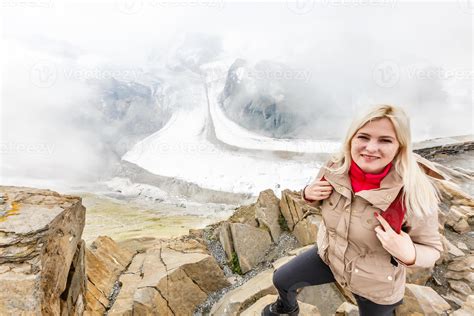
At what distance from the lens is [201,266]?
5.68 meters

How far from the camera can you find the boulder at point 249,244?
21.4ft

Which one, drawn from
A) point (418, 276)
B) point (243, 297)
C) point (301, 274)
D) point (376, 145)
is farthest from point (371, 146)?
point (418, 276)

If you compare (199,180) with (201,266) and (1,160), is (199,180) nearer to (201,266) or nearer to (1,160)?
(201,266)

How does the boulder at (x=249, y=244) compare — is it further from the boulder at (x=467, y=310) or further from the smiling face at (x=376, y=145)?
the smiling face at (x=376, y=145)

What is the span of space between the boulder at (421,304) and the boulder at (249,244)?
10.5 ft

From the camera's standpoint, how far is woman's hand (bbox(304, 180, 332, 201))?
252cm

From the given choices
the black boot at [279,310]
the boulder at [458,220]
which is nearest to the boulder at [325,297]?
the black boot at [279,310]

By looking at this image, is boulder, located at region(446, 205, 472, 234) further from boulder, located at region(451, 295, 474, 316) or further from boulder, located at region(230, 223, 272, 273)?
boulder, located at region(230, 223, 272, 273)

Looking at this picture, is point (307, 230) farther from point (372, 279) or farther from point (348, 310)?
point (372, 279)

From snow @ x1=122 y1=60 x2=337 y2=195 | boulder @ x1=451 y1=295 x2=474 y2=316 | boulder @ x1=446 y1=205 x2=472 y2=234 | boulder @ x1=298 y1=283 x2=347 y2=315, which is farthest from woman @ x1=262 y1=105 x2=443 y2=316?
snow @ x1=122 y1=60 x2=337 y2=195

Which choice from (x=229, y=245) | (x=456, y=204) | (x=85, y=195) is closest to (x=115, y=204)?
(x=85, y=195)

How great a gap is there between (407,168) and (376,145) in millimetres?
284

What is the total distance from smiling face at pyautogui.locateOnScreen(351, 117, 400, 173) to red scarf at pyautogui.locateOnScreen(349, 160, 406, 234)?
1.9 inches

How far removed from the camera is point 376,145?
2.18 meters
